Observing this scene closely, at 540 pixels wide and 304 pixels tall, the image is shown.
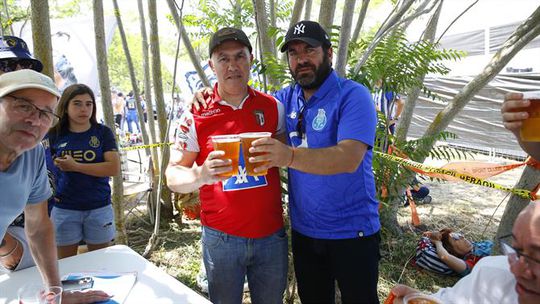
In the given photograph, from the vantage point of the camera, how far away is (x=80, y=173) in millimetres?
3566

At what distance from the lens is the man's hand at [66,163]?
3406mm

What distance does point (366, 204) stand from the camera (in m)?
2.40

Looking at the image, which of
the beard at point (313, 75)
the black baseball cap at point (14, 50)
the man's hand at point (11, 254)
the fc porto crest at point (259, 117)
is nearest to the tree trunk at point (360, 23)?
the beard at point (313, 75)

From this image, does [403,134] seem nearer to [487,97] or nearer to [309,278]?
[309,278]

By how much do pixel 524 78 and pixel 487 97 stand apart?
3.74 ft

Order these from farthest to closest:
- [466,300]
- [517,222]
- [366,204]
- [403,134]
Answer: [403,134] < [366,204] < [466,300] < [517,222]

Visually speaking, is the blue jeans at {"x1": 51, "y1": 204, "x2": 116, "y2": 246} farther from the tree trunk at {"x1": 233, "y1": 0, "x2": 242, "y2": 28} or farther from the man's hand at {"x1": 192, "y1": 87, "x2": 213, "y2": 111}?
the tree trunk at {"x1": 233, "y1": 0, "x2": 242, "y2": 28}

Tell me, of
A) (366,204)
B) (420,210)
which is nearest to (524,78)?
(420,210)

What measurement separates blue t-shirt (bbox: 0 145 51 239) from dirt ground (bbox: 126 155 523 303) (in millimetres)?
2598

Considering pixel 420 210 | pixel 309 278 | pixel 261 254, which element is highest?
pixel 261 254

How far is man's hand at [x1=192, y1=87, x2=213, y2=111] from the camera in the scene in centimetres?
251

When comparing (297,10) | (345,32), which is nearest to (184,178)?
(345,32)

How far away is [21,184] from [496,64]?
13.9 ft

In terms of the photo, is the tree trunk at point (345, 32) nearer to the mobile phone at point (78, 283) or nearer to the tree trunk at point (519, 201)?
the tree trunk at point (519, 201)
